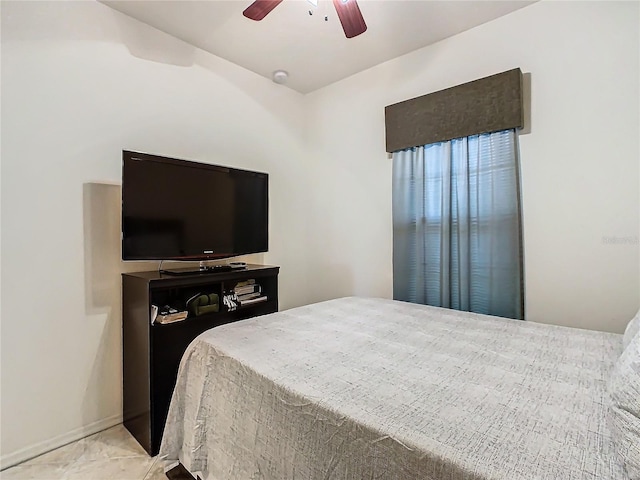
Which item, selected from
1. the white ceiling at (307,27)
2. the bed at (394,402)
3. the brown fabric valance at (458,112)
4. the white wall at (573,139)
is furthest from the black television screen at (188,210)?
the white wall at (573,139)

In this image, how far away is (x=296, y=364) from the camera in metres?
1.24

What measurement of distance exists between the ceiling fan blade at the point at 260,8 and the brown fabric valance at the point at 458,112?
1372 mm

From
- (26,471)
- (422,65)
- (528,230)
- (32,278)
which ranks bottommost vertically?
(26,471)

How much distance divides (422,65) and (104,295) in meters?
2.92

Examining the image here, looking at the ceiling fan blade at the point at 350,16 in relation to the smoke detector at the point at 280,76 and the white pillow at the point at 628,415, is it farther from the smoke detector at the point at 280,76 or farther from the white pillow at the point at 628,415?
the white pillow at the point at 628,415

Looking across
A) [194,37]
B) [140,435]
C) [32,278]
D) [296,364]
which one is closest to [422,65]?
[194,37]

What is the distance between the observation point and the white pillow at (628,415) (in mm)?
681

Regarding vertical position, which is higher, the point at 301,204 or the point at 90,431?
the point at 301,204

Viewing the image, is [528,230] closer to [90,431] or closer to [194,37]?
[194,37]

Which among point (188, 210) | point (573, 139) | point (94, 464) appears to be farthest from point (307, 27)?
point (94, 464)

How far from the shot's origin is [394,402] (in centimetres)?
98

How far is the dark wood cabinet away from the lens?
188cm

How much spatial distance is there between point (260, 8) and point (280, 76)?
1.40 meters

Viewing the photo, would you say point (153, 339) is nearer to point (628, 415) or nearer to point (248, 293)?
point (248, 293)
